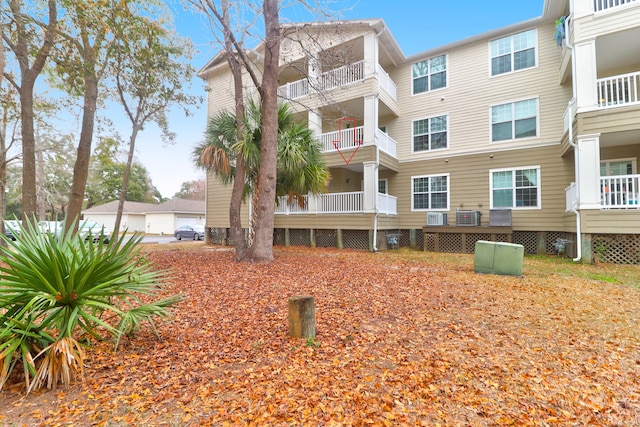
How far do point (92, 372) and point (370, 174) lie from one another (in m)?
10.5

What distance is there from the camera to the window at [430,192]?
1321cm

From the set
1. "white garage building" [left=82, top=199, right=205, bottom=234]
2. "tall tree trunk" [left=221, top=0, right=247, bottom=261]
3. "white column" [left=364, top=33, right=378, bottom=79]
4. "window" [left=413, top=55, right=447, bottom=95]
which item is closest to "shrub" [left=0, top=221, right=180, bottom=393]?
"tall tree trunk" [left=221, top=0, right=247, bottom=261]

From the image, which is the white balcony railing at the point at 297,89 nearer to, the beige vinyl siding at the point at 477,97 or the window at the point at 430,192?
the beige vinyl siding at the point at 477,97

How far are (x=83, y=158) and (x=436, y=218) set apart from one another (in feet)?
40.6

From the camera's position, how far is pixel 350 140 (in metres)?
12.9

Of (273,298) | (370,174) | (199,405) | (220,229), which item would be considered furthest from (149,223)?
(199,405)

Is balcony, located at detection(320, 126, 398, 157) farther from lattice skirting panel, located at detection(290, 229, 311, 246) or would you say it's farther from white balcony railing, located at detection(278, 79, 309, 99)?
lattice skirting panel, located at detection(290, 229, 311, 246)

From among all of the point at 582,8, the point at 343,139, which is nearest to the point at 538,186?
the point at 582,8

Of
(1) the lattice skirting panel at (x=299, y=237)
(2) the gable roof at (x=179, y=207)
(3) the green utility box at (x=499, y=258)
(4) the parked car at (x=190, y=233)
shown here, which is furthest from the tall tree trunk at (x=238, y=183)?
(2) the gable roof at (x=179, y=207)

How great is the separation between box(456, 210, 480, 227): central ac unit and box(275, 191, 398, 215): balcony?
2591mm

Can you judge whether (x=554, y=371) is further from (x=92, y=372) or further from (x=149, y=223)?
(x=149, y=223)

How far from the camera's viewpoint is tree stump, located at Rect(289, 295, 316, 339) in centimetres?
344

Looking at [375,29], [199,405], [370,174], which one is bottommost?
[199,405]

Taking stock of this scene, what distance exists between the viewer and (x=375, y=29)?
39.4 feet
